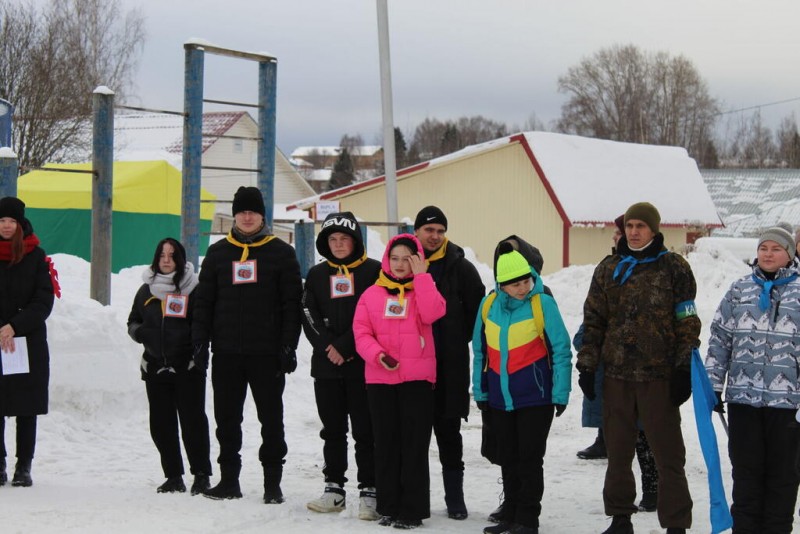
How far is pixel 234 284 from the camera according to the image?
6195mm

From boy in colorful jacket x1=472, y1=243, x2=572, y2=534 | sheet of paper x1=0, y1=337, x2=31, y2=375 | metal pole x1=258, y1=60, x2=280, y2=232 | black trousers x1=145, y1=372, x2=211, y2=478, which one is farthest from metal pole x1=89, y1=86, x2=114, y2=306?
boy in colorful jacket x1=472, y1=243, x2=572, y2=534

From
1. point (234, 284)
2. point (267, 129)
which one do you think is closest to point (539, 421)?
point (234, 284)

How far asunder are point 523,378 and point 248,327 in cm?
173

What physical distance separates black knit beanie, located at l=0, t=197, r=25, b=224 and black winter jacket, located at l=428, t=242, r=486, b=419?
2.73m

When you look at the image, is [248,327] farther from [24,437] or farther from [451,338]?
[24,437]

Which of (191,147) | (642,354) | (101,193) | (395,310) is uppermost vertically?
(191,147)

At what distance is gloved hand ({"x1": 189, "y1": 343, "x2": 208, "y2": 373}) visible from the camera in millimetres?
6277

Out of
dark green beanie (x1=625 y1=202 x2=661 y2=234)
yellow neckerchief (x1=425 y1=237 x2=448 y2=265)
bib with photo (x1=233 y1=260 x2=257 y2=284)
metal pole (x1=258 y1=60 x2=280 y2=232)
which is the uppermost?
metal pole (x1=258 y1=60 x2=280 y2=232)

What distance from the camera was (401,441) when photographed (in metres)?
5.93

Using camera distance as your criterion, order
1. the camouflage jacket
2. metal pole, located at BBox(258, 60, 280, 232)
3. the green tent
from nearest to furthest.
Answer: the camouflage jacket, metal pole, located at BBox(258, 60, 280, 232), the green tent

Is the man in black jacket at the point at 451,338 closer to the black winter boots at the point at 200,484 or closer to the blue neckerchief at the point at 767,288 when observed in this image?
the black winter boots at the point at 200,484

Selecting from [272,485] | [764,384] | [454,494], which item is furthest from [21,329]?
[764,384]

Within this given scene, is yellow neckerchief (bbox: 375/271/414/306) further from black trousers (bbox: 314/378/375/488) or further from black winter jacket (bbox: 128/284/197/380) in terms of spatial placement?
black winter jacket (bbox: 128/284/197/380)

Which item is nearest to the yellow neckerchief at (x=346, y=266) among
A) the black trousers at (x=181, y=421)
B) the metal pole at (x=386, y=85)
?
the black trousers at (x=181, y=421)
